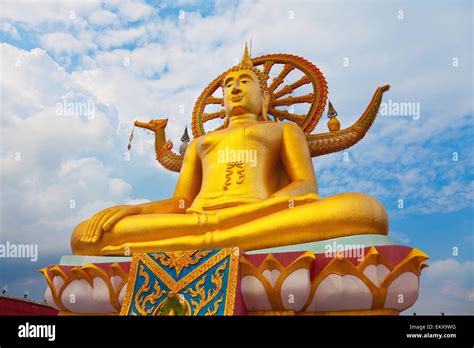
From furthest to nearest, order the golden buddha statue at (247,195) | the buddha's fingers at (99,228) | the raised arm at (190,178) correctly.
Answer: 1. the raised arm at (190,178)
2. the buddha's fingers at (99,228)
3. the golden buddha statue at (247,195)

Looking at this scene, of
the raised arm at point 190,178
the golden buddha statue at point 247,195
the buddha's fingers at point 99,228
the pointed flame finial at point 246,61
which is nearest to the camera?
the golden buddha statue at point 247,195

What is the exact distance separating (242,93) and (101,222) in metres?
2.45

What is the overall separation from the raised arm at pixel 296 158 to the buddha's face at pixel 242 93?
0.62m

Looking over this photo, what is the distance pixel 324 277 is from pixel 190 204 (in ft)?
7.69

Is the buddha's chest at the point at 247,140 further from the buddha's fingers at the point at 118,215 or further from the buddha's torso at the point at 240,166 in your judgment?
the buddha's fingers at the point at 118,215

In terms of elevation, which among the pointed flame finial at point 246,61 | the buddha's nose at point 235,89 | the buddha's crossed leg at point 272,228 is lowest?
the buddha's crossed leg at point 272,228

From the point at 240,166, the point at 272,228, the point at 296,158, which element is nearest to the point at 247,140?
the point at 240,166

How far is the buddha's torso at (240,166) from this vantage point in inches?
198

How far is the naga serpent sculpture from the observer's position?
5.78 m

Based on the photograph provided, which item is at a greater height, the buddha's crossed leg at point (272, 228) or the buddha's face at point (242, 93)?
the buddha's face at point (242, 93)

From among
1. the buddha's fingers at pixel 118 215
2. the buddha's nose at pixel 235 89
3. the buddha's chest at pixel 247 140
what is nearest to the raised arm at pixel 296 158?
the buddha's chest at pixel 247 140

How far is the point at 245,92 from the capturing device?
19.4 feet
